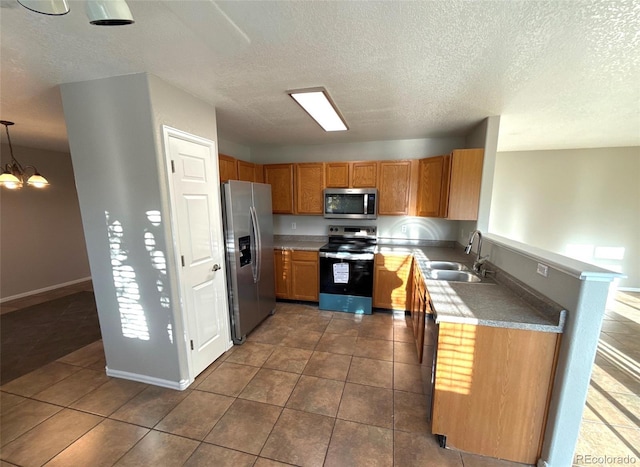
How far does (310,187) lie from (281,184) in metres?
0.48

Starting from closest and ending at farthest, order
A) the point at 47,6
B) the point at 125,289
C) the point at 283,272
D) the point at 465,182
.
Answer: the point at 47,6 < the point at 125,289 < the point at 465,182 < the point at 283,272

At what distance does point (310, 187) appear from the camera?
3.86m

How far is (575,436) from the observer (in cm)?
136

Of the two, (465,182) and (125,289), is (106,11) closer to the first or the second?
(125,289)

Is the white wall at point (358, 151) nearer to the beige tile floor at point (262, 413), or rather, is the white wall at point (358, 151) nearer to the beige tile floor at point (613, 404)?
the beige tile floor at point (262, 413)

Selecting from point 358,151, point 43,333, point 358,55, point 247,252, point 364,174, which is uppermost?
point 358,55

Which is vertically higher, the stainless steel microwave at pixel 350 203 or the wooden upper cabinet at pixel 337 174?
the wooden upper cabinet at pixel 337 174

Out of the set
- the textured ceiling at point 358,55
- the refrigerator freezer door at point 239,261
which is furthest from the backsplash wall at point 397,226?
the textured ceiling at point 358,55

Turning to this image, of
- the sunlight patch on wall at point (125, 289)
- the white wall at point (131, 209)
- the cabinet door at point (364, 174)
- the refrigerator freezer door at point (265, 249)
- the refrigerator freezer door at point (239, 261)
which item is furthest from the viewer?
the cabinet door at point (364, 174)

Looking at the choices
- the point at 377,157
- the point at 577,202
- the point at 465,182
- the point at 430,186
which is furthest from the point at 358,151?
the point at 577,202

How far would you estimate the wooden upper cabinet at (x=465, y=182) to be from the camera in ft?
9.11

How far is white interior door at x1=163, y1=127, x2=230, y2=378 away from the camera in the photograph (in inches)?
79.7

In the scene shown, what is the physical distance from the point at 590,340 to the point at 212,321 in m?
2.73

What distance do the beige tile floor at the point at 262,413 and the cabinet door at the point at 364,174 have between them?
218 centimetres
